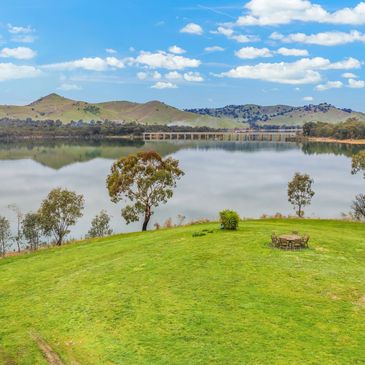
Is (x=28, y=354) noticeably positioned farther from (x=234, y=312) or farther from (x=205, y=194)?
(x=205, y=194)

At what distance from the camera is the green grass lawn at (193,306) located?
52.5 feet

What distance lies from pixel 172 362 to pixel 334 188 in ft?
322

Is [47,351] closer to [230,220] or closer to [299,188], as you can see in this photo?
[230,220]

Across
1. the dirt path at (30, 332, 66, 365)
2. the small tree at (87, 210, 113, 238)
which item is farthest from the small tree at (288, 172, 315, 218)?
the dirt path at (30, 332, 66, 365)

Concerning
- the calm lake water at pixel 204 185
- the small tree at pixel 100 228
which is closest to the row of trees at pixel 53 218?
the small tree at pixel 100 228

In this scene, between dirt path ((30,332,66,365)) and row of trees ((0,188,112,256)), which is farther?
row of trees ((0,188,112,256))

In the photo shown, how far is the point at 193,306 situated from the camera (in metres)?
19.8

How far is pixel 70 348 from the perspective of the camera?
1672cm

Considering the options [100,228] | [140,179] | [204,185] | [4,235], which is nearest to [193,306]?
[140,179]

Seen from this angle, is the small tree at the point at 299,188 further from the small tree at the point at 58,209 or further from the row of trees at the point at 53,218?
the small tree at the point at 58,209

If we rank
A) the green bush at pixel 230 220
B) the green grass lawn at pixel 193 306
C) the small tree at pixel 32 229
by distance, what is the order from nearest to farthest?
the green grass lawn at pixel 193 306
the green bush at pixel 230 220
the small tree at pixel 32 229

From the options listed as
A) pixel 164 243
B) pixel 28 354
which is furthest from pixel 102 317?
pixel 164 243

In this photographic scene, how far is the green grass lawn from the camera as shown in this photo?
52.5ft

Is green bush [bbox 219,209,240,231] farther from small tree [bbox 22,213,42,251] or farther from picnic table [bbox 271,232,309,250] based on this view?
small tree [bbox 22,213,42,251]
